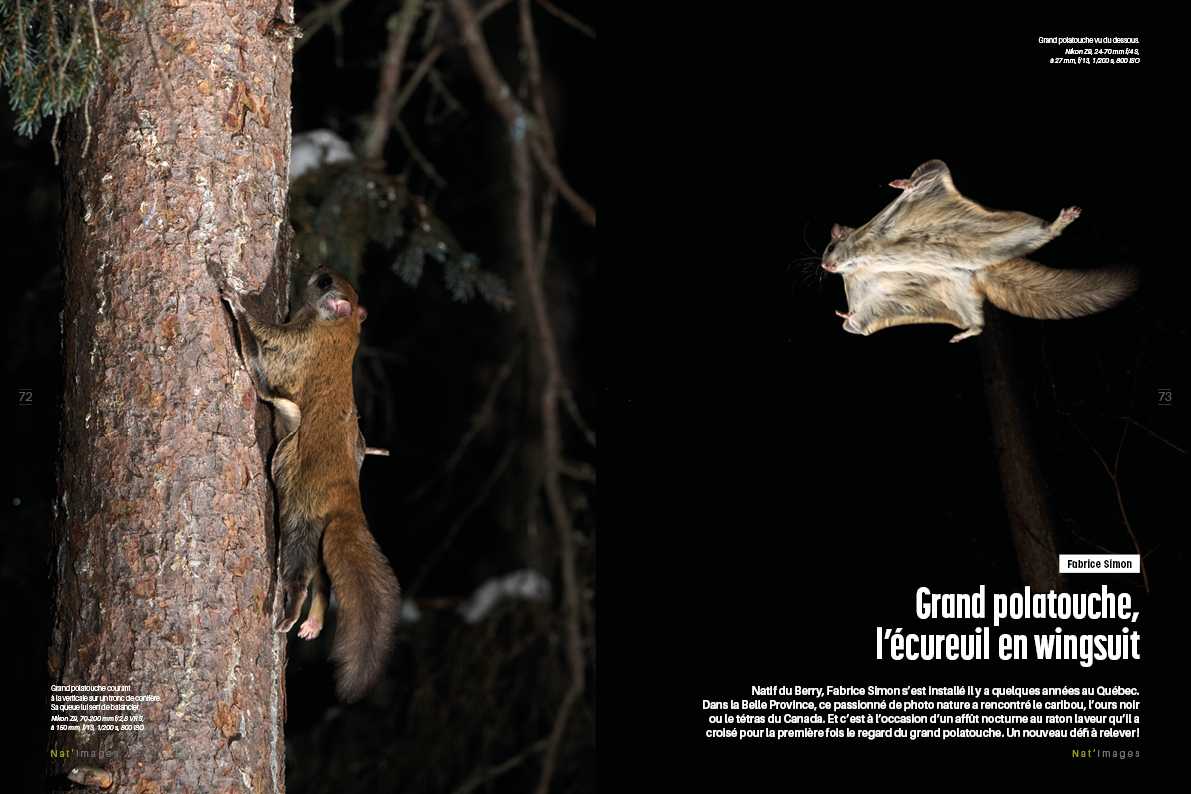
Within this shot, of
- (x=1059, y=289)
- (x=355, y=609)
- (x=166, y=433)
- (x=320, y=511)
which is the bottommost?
(x=355, y=609)

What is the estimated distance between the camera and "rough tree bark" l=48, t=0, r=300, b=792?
156cm

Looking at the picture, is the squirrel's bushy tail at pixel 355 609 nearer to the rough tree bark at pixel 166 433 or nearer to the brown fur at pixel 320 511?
the brown fur at pixel 320 511

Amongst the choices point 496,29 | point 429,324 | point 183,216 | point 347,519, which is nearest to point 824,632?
point 347,519

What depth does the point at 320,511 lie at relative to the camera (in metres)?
1.81

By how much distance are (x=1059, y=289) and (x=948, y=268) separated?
23cm

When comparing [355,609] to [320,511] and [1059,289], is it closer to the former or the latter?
[320,511]

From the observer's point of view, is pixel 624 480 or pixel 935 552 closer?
pixel 935 552

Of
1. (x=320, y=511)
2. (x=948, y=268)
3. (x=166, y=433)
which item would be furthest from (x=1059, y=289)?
(x=166, y=433)

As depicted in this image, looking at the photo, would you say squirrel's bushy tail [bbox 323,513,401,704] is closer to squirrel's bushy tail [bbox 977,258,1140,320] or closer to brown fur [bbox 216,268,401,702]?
brown fur [bbox 216,268,401,702]

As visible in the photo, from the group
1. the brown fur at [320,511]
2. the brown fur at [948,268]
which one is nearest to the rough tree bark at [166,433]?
the brown fur at [320,511]

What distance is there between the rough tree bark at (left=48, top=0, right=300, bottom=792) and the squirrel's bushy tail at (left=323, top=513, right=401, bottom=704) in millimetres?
122

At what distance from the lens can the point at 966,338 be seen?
204 cm

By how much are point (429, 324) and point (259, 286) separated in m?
2.93

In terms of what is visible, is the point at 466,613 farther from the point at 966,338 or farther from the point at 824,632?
the point at 966,338
